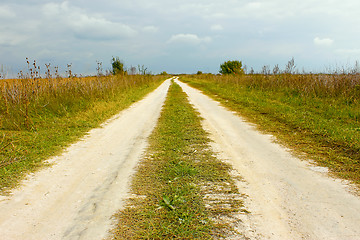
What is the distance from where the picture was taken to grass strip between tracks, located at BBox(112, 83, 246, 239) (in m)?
2.58

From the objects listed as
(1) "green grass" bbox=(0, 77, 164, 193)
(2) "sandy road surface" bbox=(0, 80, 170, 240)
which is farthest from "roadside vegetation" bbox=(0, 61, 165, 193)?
(2) "sandy road surface" bbox=(0, 80, 170, 240)

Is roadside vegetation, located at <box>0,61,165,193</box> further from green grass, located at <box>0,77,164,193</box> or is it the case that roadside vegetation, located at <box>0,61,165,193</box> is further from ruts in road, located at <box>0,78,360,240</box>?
ruts in road, located at <box>0,78,360,240</box>

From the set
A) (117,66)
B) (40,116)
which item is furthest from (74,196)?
(117,66)

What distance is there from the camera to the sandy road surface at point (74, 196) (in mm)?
2656

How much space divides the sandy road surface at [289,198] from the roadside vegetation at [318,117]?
55cm

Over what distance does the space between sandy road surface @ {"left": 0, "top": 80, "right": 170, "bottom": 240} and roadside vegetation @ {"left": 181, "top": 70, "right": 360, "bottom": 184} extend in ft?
11.5

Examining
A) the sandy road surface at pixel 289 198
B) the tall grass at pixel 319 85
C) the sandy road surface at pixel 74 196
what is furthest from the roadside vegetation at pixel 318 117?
the sandy road surface at pixel 74 196

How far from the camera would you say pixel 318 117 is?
27.3ft

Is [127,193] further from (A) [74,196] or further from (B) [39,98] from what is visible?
(B) [39,98]

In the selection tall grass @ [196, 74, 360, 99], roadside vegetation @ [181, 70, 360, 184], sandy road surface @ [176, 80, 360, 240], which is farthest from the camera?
tall grass @ [196, 74, 360, 99]

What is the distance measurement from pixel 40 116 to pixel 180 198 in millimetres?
7021

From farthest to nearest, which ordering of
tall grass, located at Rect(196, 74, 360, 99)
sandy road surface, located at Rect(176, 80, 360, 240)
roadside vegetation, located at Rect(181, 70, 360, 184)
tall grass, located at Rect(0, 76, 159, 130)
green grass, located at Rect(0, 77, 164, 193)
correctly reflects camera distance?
tall grass, located at Rect(196, 74, 360, 99), tall grass, located at Rect(0, 76, 159, 130), roadside vegetation, located at Rect(181, 70, 360, 184), green grass, located at Rect(0, 77, 164, 193), sandy road surface, located at Rect(176, 80, 360, 240)

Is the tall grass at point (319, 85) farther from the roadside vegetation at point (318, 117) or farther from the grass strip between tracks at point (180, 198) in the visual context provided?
the grass strip between tracks at point (180, 198)

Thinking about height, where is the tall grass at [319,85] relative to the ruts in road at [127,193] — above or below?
above
